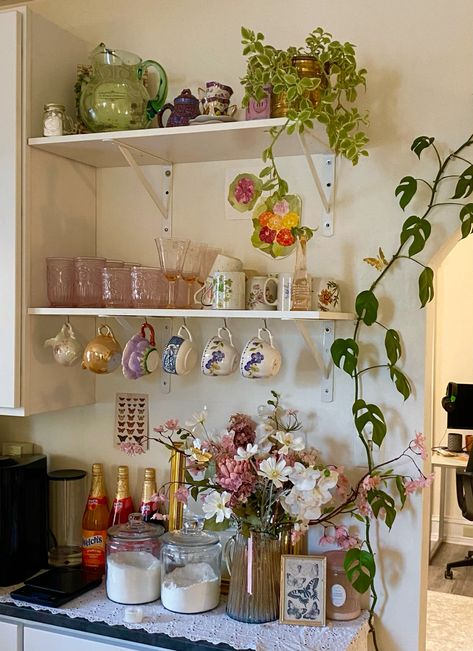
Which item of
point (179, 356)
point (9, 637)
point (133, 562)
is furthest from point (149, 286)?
point (9, 637)

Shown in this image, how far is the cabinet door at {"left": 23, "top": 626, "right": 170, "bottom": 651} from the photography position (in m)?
1.76

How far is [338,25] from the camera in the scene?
192 cm

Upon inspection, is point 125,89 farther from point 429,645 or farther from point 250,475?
point 429,645

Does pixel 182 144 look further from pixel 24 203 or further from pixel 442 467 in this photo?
pixel 442 467

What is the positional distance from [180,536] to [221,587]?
181 mm

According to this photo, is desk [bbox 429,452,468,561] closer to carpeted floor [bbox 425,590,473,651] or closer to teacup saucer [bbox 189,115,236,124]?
carpeted floor [bbox 425,590,473,651]

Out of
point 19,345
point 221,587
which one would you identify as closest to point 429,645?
point 221,587

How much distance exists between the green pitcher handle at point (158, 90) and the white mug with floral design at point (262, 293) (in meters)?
0.56

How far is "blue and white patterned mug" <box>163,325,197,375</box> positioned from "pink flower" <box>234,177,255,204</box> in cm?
42

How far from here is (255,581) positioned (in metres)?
1.78

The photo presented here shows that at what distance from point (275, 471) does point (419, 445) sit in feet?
1.23

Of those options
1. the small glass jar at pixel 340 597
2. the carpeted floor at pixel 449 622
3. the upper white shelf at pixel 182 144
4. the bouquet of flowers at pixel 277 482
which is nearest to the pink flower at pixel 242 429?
the bouquet of flowers at pixel 277 482

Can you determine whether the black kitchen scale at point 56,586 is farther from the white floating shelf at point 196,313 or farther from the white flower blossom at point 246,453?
the white floating shelf at point 196,313

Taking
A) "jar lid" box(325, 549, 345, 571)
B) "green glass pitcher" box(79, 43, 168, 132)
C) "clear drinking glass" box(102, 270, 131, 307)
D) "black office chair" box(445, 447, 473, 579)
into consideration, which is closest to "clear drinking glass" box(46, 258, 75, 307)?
"clear drinking glass" box(102, 270, 131, 307)
